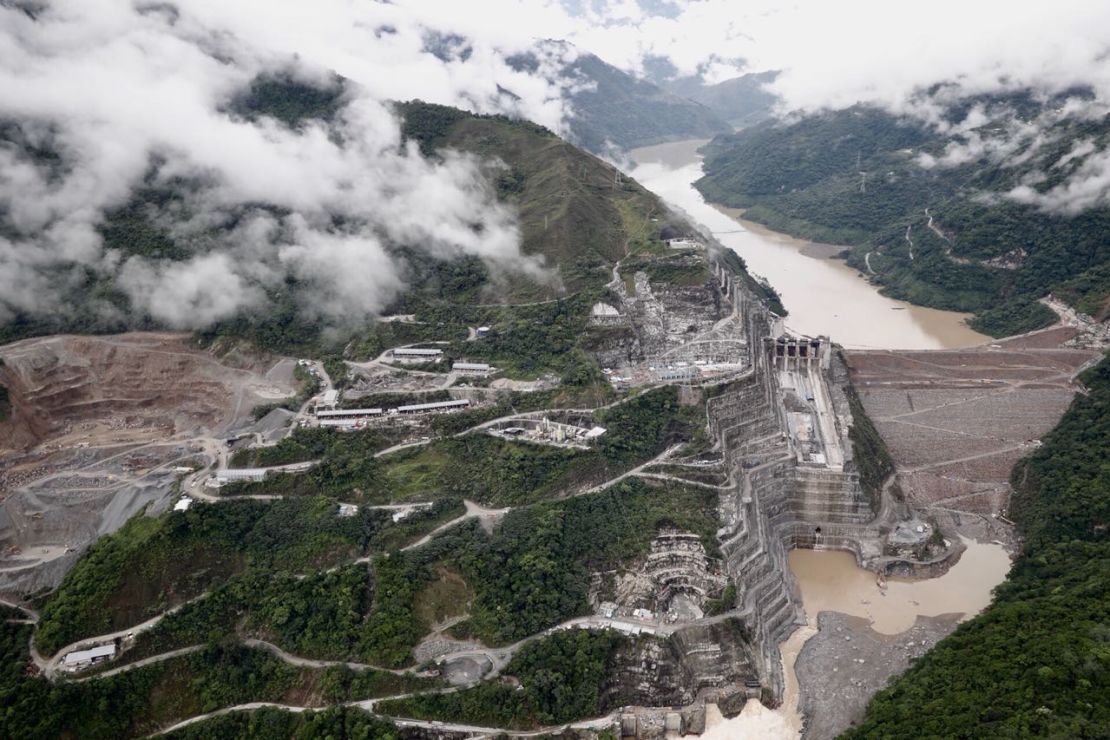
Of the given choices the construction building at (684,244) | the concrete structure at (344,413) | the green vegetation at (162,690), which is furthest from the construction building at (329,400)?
the construction building at (684,244)

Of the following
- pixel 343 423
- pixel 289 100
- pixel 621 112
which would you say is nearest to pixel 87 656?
pixel 343 423

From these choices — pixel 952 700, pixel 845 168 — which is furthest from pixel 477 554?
pixel 845 168

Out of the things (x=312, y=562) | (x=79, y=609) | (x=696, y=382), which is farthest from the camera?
(x=696, y=382)

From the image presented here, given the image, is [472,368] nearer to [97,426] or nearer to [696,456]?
[696,456]

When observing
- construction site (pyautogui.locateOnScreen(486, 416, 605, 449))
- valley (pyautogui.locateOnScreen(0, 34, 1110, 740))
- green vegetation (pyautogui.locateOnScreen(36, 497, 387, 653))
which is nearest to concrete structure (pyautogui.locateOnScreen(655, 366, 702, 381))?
valley (pyautogui.locateOnScreen(0, 34, 1110, 740))

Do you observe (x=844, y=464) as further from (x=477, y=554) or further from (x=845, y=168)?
(x=845, y=168)
